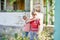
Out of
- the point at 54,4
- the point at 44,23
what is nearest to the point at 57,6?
the point at 54,4

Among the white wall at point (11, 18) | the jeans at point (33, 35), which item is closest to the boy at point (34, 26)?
the jeans at point (33, 35)

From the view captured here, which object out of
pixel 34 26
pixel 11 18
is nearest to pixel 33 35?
pixel 34 26

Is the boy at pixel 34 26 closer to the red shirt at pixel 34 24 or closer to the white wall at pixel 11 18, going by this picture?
the red shirt at pixel 34 24

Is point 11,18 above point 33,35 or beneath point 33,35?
above

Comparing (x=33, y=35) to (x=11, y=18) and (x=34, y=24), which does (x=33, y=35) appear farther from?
(x=11, y=18)

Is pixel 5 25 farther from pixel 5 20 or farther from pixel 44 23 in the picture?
pixel 44 23

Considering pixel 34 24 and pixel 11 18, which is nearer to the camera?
pixel 34 24

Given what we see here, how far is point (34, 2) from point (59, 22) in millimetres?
405

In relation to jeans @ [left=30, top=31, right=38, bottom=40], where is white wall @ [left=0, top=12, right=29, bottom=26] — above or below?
Result: above

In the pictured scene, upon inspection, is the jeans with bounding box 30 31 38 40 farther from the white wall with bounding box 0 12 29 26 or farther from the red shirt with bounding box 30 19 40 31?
the white wall with bounding box 0 12 29 26

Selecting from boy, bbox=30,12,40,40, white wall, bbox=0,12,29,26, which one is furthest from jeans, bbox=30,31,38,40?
white wall, bbox=0,12,29,26

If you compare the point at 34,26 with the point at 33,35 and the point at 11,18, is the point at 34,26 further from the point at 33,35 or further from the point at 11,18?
the point at 11,18

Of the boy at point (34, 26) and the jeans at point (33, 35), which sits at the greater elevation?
the boy at point (34, 26)

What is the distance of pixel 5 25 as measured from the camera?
291 centimetres
